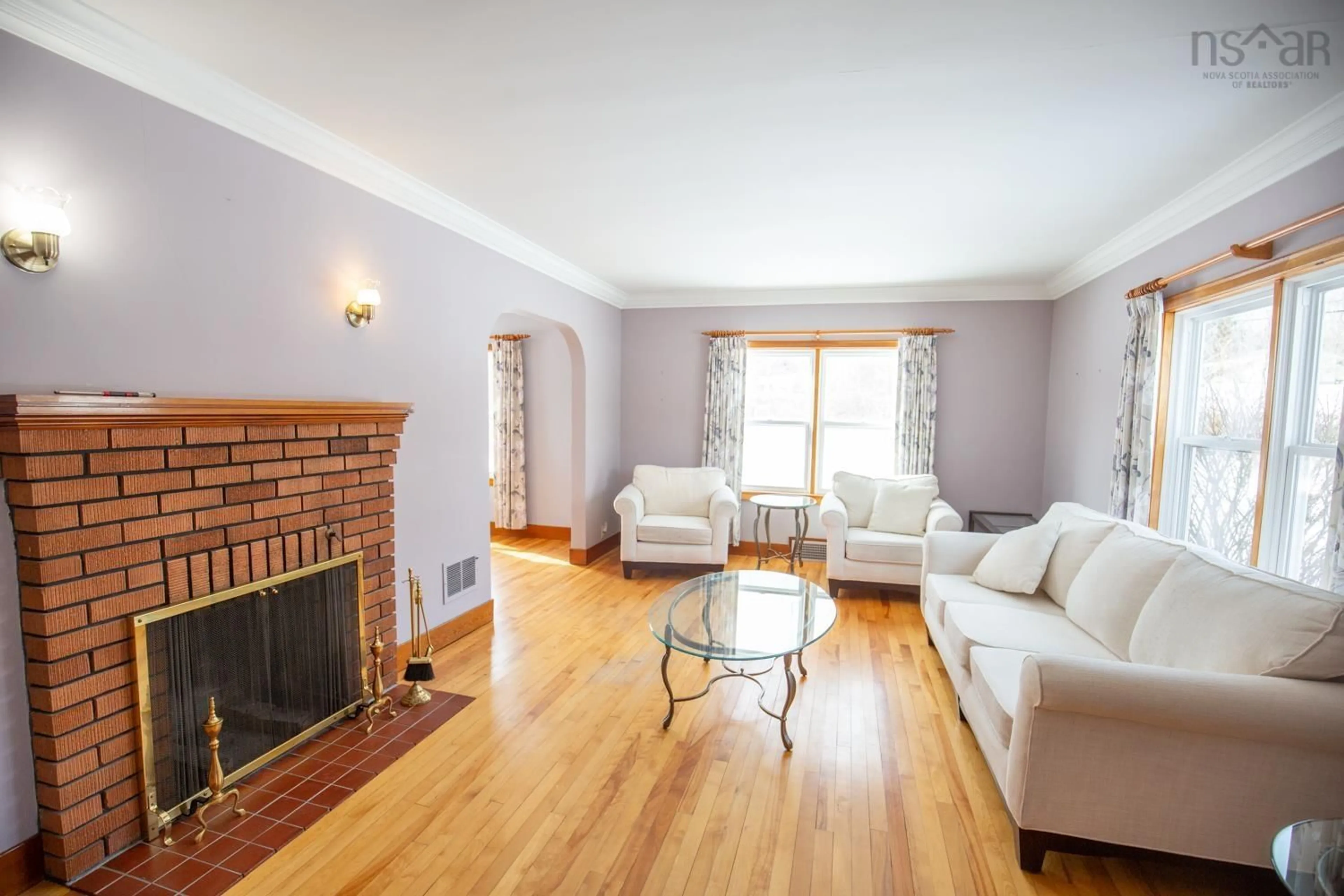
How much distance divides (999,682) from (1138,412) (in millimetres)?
2178

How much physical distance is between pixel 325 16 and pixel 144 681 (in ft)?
7.00

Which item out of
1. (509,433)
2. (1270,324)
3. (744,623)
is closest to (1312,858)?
(744,623)

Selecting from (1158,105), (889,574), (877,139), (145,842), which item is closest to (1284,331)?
(1158,105)

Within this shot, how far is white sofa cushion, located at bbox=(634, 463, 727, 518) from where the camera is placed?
5.19 metres

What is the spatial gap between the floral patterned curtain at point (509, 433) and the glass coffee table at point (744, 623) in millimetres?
3430

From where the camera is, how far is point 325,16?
1676 millimetres

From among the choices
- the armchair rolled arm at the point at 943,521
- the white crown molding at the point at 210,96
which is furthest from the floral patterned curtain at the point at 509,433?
the armchair rolled arm at the point at 943,521

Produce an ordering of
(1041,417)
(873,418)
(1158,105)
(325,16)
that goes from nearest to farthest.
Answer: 1. (325,16)
2. (1158,105)
3. (1041,417)
4. (873,418)

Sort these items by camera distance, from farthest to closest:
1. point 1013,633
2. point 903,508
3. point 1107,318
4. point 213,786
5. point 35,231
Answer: point 903,508 < point 1107,318 < point 1013,633 < point 213,786 < point 35,231

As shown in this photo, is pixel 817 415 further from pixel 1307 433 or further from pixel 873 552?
pixel 1307 433

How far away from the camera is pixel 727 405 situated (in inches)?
223

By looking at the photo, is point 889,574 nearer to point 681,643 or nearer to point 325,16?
A: point 681,643

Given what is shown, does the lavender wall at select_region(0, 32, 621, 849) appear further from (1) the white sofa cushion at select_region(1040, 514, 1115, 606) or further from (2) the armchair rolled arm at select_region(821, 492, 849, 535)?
(1) the white sofa cushion at select_region(1040, 514, 1115, 606)

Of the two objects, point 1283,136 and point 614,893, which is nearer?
point 614,893
